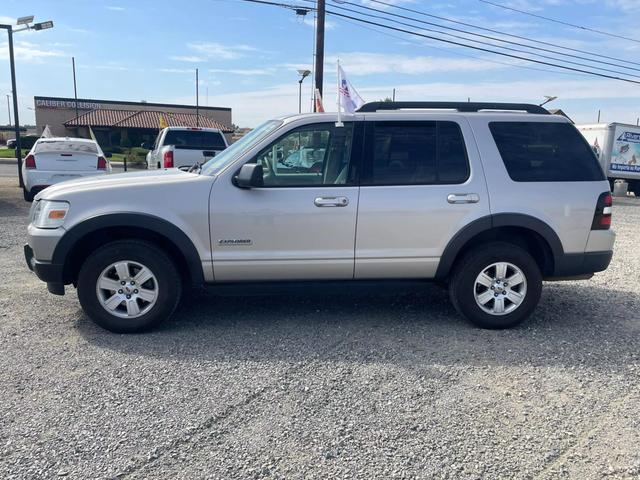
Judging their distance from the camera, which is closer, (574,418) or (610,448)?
(610,448)

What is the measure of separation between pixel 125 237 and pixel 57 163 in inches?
316

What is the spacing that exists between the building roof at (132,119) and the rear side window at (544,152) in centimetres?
4096

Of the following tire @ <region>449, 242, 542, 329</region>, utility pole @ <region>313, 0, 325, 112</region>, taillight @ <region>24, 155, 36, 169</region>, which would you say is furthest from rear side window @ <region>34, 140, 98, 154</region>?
tire @ <region>449, 242, 542, 329</region>

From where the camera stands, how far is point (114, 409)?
11.3 ft

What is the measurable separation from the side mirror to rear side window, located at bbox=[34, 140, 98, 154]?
8630 millimetres

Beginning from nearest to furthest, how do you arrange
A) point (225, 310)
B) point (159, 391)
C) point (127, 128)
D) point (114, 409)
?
point (114, 409), point (159, 391), point (225, 310), point (127, 128)

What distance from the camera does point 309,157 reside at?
485cm

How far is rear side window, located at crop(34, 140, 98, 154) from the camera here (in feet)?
38.4

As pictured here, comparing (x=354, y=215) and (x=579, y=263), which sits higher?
(x=354, y=215)

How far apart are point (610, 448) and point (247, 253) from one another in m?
2.94

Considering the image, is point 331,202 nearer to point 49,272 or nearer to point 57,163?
point 49,272

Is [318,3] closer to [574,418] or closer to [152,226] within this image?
[152,226]

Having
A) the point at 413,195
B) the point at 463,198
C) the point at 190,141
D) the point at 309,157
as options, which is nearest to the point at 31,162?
the point at 190,141

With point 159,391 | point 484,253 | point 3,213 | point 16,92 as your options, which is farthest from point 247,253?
point 16,92
